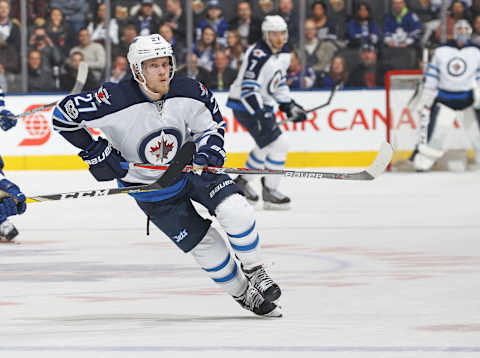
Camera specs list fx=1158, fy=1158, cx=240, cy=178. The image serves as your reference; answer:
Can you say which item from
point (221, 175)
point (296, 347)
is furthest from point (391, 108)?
point (296, 347)

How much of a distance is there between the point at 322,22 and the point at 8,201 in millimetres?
7012

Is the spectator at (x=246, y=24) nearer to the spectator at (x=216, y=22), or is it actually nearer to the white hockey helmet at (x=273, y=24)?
the spectator at (x=216, y=22)

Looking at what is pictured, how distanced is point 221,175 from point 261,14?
712cm

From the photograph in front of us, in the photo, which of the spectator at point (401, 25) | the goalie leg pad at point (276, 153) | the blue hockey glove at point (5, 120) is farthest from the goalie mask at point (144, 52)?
the spectator at point (401, 25)

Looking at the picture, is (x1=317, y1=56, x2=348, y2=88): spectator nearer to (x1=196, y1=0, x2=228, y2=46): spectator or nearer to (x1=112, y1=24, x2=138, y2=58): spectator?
(x1=196, y1=0, x2=228, y2=46): spectator

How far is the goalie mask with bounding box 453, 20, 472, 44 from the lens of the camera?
33.4ft

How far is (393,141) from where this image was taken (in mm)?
10742

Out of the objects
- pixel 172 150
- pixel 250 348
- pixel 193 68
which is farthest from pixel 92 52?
pixel 250 348

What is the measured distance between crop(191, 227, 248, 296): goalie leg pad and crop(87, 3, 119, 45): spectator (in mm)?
7030

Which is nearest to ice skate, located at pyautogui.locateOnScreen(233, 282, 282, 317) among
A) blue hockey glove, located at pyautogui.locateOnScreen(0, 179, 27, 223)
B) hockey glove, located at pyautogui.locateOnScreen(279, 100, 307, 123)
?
blue hockey glove, located at pyautogui.locateOnScreen(0, 179, 27, 223)

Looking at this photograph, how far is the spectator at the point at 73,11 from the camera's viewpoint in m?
10.9

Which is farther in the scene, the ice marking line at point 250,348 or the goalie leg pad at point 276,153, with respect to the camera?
the goalie leg pad at point 276,153

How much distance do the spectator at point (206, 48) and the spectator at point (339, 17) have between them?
1141 mm

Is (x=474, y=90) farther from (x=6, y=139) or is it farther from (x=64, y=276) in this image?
(x=64, y=276)
